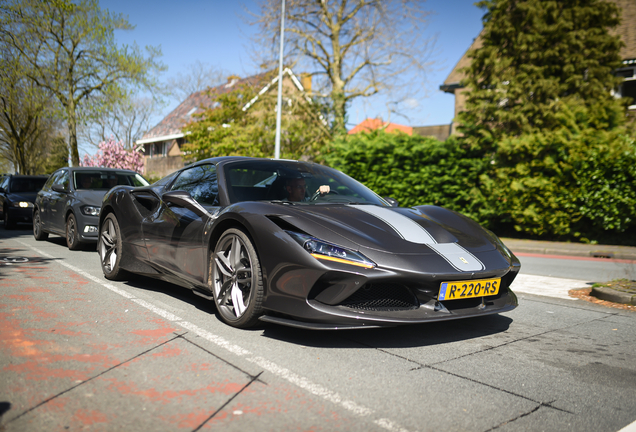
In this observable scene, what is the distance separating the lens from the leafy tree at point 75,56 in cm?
2656

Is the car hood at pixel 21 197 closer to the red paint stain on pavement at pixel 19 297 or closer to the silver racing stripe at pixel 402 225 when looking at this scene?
the red paint stain on pavement at pixel 19 297

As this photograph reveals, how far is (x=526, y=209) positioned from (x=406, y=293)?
463 inches

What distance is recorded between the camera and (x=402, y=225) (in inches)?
154

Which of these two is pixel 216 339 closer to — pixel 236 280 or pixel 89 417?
pixel 236 280

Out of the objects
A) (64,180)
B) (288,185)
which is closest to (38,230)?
(64,180)

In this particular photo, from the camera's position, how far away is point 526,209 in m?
14.0

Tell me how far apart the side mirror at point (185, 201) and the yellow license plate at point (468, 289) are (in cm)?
196

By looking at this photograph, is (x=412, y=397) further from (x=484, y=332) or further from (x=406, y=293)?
(x=484, y=332)

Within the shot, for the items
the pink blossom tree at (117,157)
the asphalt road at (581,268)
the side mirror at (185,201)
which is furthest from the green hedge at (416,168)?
the pink blossom tree at (117,157)

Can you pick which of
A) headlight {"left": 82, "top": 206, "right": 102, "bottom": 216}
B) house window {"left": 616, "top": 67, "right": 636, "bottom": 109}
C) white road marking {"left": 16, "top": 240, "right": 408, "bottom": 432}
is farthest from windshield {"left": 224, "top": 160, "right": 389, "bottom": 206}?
house window {"left": 616, "top": 67, "right": 636, "bottom": 109}

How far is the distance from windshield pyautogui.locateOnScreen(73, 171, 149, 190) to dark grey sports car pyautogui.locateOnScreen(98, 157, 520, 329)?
15.8ft

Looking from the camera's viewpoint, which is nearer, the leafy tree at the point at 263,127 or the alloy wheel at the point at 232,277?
the alloy wheel at the point at 232,277

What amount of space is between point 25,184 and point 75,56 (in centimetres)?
1682

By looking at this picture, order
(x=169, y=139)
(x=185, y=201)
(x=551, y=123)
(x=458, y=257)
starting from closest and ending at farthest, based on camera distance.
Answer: (x=458, y=257)
(x=185, y=201)
(x=551, y=123)
(x=169, y=139)
